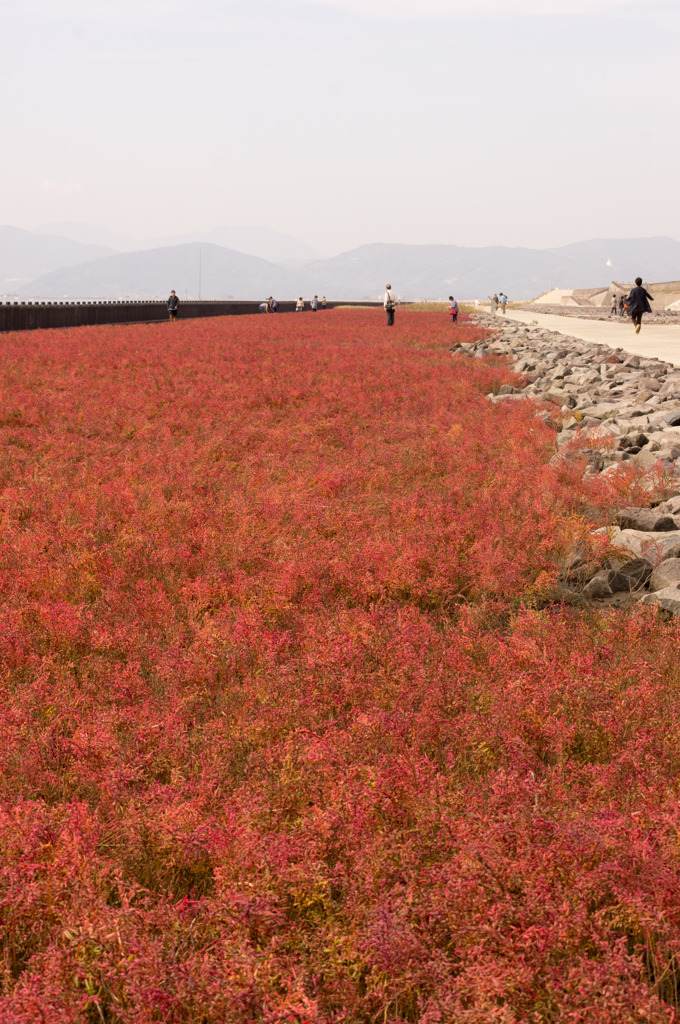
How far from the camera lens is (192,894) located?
3.07m

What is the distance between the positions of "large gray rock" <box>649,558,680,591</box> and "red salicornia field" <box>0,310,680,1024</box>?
→ 785 mm

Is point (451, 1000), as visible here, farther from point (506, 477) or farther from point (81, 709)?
point (506, 477)

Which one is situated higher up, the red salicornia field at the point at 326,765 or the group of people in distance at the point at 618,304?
the group of people in distance at the point at 618,304

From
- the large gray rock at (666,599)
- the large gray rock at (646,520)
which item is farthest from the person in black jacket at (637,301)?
the large gray rock at (666,599)

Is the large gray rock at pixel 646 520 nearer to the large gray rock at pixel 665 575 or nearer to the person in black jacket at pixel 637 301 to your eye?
the large gray rock at pixel 665 575

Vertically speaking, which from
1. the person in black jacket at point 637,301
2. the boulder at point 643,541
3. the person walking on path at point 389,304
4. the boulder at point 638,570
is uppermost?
the person walking on path at point 389,304

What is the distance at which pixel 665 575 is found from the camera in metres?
6.22

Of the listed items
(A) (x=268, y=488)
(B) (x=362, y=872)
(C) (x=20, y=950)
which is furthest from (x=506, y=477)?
(C) (x=20, y=950)

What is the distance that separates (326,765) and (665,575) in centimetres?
362

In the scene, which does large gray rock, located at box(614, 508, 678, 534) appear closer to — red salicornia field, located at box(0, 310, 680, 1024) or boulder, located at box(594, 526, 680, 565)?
boulder, located at box(594, 526, 680, 565)

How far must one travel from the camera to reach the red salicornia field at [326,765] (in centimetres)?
261

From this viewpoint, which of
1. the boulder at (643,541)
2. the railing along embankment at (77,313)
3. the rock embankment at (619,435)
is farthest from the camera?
the railing along embankment at (77,313)

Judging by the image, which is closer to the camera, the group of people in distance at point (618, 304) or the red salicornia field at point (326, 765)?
the red salicornia field at point (326, 765)

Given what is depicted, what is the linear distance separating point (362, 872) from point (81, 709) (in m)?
1.91
